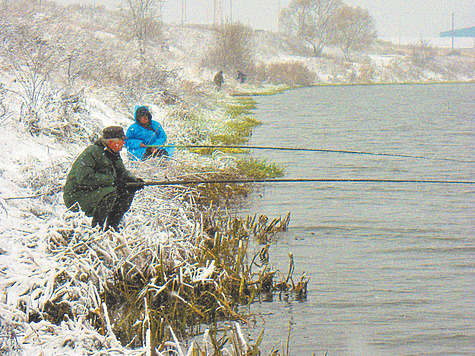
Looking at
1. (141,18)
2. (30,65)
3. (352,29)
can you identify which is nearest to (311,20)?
(352,29)

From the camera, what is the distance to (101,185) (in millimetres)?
5566

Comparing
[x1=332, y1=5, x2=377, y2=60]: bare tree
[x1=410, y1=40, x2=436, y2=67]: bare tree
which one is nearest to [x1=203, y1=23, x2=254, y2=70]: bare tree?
[x1=410, y1=40, x2=436, y2=67]: bare tree

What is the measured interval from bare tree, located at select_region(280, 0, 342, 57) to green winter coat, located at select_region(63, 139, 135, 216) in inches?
3647

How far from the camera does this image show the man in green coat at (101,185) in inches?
216

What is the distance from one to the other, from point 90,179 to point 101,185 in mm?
116

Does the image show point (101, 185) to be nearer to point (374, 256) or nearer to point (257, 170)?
point (374, 256)

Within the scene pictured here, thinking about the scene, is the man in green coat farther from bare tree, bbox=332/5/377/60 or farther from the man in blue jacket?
bare tree, bbox=332/5/377/60

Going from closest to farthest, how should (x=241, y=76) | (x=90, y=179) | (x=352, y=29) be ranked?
(x=90, y=179) < (x=241, y=76) < (x=352, y=29)

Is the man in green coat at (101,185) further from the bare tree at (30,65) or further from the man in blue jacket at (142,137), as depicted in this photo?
the bare tree at (30,65)

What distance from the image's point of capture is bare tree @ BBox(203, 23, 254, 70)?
54281 mm

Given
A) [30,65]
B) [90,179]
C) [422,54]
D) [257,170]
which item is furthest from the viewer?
[422,54]

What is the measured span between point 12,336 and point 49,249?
149 cm

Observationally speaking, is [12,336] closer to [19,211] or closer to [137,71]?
[19,211]

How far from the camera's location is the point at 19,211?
644 cm
